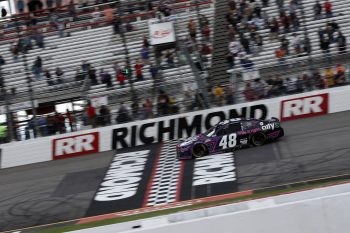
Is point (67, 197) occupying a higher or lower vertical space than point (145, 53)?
lower

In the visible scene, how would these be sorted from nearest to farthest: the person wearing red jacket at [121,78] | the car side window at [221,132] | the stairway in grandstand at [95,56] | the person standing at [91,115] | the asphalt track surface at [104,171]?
the asphalt track surface at [104,171] → the car side window at [221,132] → the person standing at [91,115] → the stairway in grandstand at [95,56] → the person wearing red jacket at [121,78]

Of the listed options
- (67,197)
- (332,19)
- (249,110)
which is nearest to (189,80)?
(249,110)

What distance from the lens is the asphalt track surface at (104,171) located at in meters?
16.9

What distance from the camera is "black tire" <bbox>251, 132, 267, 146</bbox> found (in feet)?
68.3

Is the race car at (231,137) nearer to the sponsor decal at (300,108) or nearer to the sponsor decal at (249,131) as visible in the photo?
the sponsor decal at (249,131)

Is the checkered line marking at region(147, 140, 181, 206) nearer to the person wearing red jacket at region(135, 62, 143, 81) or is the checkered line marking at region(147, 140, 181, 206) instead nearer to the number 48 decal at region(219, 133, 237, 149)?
the number 48 decal at region(219, 133, 237, 149)

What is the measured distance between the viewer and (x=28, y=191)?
19844mm

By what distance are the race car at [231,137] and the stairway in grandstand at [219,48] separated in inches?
177

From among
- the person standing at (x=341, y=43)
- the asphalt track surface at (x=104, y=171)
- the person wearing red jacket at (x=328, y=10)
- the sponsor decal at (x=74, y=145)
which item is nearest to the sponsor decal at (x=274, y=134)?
the asphalt track surface at (x=104, y=171)

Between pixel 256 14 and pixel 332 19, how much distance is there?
9.72ft

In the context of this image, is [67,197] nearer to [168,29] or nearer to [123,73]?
[123,73]

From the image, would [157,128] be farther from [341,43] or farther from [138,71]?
[341,43]

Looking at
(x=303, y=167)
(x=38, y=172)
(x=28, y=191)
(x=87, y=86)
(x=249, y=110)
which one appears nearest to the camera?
(x=303, y=167)

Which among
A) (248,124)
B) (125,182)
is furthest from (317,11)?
(125,182)
